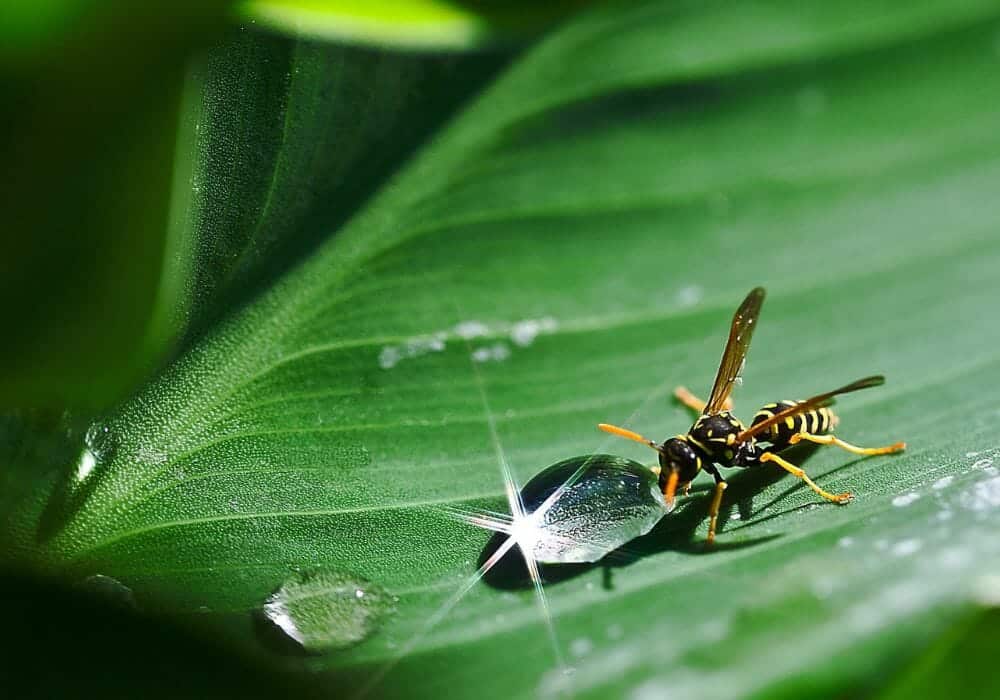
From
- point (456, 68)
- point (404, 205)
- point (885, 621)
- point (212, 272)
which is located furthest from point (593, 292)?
point (885, 621)

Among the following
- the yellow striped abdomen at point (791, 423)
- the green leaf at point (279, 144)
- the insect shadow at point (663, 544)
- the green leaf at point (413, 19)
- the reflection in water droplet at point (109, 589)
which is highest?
the green leaf at point (413, 19)

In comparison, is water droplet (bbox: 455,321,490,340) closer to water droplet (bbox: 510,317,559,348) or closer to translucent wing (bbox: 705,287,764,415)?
water droplet (bbox: 510,317,559,348)

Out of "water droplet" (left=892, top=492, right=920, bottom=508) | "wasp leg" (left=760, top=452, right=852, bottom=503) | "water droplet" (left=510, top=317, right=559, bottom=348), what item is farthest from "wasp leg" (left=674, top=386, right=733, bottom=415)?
"water droplet" (left=892, top=492, right=920, bottom=508)

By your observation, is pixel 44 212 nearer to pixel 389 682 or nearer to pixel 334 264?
pixel 334 264

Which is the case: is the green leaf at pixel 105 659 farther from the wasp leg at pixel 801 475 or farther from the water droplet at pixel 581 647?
the wasp leg at pixel 801 475

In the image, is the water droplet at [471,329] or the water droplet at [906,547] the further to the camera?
the water droplet at [471,329]

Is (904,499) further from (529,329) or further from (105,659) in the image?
(105,659)

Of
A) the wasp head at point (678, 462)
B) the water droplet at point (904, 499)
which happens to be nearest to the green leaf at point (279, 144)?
the wasp head at point (678, 462)
